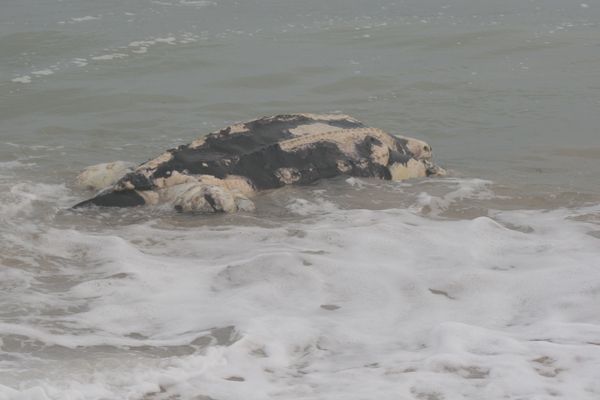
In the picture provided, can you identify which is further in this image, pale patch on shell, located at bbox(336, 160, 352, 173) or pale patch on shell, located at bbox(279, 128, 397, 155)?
pale patch on shell, located at bbox(336, 160, 352, 173)

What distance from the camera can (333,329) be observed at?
4574 mm

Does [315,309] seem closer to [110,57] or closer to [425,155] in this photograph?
[425,155]

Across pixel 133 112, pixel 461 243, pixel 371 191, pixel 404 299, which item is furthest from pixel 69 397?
pixel 133 112

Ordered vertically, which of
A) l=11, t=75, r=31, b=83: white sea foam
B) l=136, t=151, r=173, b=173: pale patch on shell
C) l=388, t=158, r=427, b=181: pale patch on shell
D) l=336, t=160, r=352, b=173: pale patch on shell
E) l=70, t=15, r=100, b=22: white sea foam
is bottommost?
l=388, t=158, r=427, b=181: pale patch on shell

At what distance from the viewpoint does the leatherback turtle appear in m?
7.12

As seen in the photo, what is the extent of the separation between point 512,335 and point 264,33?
11606 millimetres

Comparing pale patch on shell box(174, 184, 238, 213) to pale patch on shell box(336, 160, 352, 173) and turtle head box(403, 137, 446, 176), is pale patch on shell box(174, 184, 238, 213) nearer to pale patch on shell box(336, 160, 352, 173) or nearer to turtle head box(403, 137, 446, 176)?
pale patch on shell box(336, 160, 352, 173)

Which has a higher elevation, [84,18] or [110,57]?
[84,18]

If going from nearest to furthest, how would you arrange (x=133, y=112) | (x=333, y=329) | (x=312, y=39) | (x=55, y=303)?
(x=333, y=329), (x=55, y=303), (x=133, y=112), (x=312, y=39)

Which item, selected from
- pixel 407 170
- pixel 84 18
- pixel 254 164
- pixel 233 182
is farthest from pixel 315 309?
pixel 84 18

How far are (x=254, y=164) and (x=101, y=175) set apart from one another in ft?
4.48

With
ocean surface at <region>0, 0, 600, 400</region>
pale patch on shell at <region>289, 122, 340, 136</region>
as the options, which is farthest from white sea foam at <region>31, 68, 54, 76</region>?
pale patch on shell at <region>289, 122, 340, 136</region>

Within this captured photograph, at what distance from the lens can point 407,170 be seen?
26.5 feet

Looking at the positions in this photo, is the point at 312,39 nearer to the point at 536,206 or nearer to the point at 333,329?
the point at 536,206
